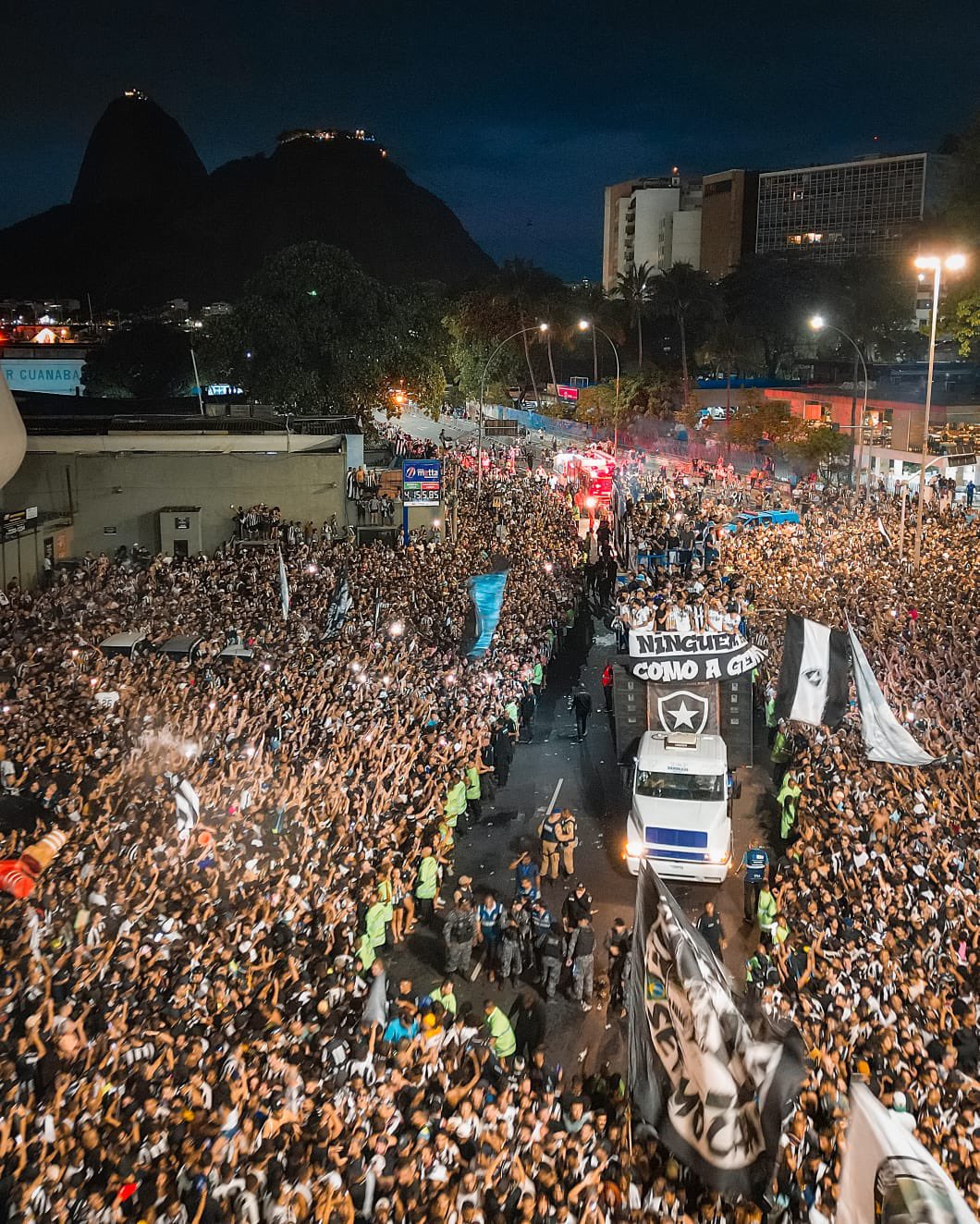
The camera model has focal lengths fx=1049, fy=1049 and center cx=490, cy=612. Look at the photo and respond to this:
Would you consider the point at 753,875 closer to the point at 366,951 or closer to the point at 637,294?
the point at 366,951

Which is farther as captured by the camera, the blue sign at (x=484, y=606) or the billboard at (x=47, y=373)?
the billboard at (x=47, y=373)

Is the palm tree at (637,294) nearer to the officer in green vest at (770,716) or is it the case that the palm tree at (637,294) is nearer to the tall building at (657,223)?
the tall building at (657,223)

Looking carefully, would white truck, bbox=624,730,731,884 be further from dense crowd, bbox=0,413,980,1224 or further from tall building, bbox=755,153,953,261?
tall building, bbox=755,153,953,261

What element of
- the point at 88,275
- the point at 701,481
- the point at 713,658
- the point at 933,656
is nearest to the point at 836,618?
the point at 933,656

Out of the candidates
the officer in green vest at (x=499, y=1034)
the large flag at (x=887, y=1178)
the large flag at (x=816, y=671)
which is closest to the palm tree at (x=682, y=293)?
the large flag at (x=816, y=671)

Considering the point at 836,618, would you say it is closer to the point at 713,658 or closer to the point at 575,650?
the point at 713,658
